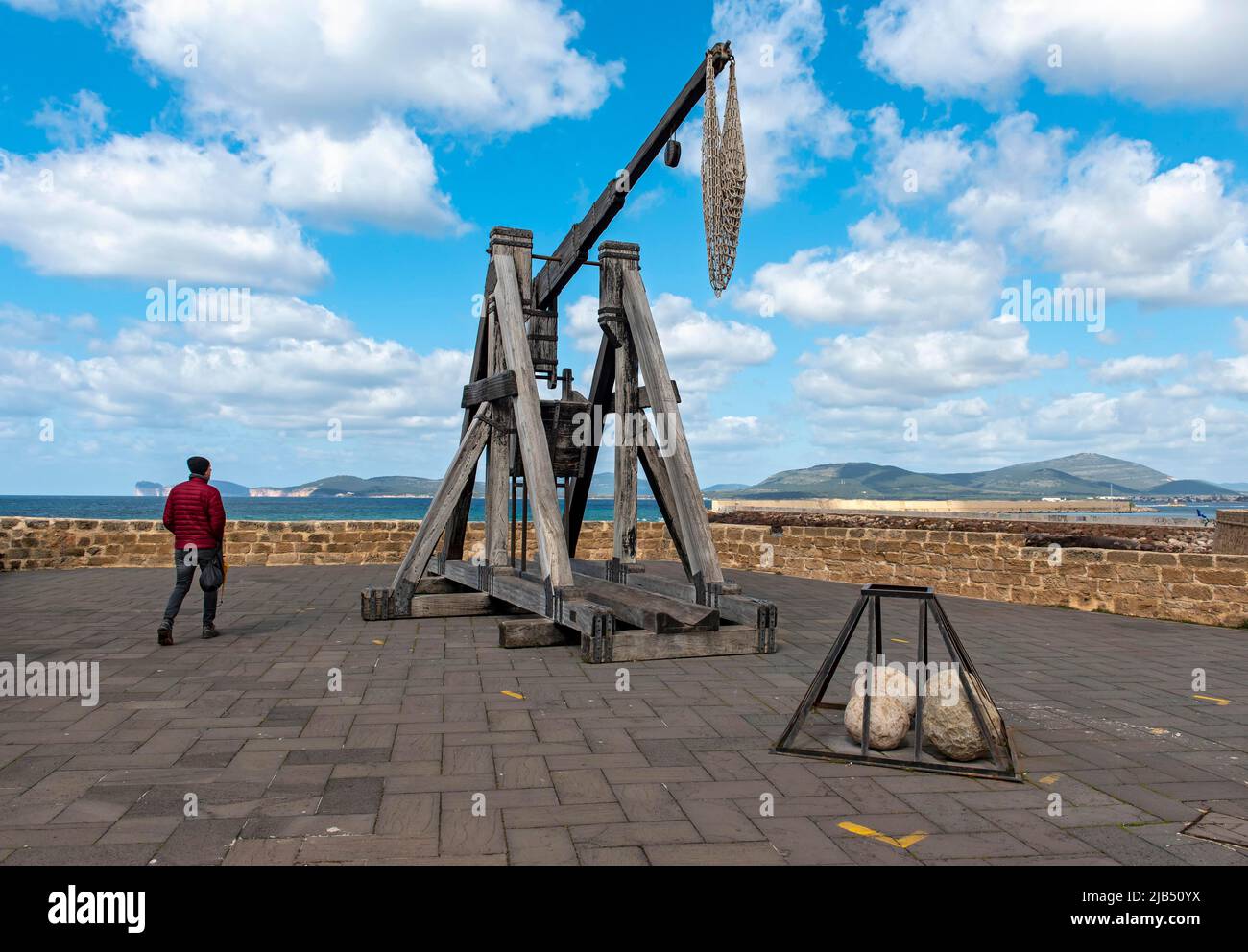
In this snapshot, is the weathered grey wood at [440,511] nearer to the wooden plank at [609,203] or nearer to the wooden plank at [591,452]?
the wooden plank at [591,452]

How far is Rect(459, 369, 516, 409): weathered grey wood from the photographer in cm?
806

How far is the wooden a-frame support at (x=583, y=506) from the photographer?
7082mm

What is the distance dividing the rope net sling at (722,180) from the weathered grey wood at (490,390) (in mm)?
2367

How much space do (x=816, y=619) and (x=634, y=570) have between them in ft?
6.19

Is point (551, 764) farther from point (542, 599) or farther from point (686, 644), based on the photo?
point (542, 599)

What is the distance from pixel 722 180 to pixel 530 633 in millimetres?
3712

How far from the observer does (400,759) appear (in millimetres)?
4219

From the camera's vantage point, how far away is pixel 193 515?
7742mm

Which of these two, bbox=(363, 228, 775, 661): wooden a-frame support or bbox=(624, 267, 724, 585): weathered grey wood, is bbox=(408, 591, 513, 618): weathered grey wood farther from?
bbox=(624, 267, 724, 585): weathered grey wood

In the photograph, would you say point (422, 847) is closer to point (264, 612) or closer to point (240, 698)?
point (240, 698)

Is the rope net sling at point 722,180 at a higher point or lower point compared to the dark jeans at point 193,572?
higher

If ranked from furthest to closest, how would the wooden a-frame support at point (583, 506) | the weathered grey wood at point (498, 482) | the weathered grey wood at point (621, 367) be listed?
the weathered grey wood at point (498, 482) < the weathered grey wood at point (621, 367) < the wooden a-frame support at point (583, 506)

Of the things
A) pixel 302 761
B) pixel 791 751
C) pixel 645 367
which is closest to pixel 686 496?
pixel 645 367

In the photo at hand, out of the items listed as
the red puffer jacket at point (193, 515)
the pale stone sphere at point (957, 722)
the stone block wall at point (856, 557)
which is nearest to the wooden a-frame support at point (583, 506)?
the red puffer jacket at point (193, 515)
